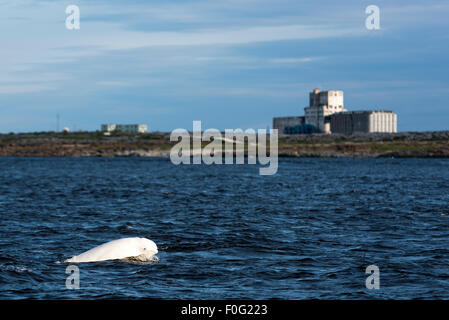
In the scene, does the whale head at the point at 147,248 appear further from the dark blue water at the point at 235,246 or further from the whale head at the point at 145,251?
the dark blue water at the point at 235,246

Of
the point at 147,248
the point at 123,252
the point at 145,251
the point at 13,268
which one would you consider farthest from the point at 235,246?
the point at 13,268

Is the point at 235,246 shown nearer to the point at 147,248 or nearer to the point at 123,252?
the point at 147,248

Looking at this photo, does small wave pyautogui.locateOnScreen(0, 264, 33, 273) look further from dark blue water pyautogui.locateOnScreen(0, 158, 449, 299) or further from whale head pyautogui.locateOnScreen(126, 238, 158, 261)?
whale head pyautogui.locateOnScreen(126, 238, 158, 261)

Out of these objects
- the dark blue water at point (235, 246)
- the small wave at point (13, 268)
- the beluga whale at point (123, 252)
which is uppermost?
the beluga whale at point (123, 252)

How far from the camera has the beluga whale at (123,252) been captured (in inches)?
867

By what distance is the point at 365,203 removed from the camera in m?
45.9

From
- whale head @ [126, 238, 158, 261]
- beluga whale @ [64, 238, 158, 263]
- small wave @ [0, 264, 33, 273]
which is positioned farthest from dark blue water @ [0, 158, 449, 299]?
beluga whale @ [64, 238, 158, 263]

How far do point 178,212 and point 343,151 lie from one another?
6149 inches

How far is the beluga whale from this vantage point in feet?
72.3

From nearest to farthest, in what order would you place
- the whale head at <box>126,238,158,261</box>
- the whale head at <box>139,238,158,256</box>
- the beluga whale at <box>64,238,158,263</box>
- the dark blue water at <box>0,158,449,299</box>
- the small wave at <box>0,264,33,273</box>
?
the dark blue water at <box>0,158,449,299</box>, the small wave at <box>0,264,33,273</box>, the beluga whale at <box>64,238,158,263</box>, the whale head at <box>126,238,158,261</box>, the whale head at <box>139,238,158,256</box>

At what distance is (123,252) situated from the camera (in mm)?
22375

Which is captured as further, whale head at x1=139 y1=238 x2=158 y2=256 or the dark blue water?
whale head at x1=139 y1=238 x2=158 y2=256

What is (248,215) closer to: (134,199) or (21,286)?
(134,199)

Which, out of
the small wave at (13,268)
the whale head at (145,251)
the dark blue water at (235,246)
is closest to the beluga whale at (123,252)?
the whale head at (145,251)
